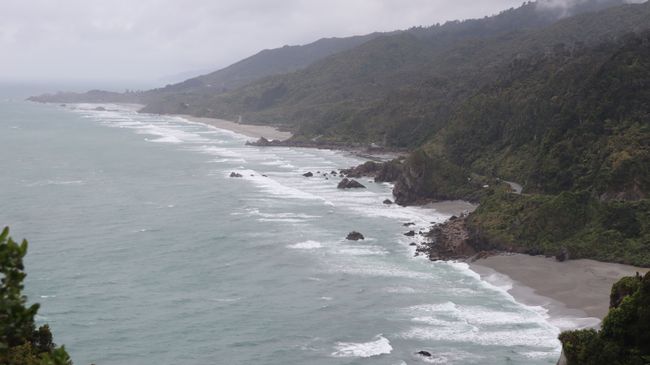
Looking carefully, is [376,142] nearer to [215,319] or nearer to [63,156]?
[63,156]

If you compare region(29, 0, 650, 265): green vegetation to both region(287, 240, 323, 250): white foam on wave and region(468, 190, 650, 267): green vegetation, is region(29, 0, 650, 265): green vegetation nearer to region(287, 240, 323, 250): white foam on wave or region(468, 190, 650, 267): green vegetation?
region(468, 190, 650, 267): green vegetation

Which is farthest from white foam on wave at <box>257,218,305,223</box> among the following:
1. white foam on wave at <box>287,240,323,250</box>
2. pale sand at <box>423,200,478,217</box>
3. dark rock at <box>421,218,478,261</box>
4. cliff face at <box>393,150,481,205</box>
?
pale sand at <box>423,200,478,217</box>

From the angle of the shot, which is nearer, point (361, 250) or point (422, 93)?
point (361, 250)

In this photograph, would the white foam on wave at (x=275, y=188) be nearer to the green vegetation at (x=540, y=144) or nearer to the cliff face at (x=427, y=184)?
the cliff face at (x=427, y=184)

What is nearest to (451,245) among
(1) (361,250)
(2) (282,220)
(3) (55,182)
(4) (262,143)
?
(1) (361,250)

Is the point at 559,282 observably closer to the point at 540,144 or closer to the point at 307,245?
the point at 307,245

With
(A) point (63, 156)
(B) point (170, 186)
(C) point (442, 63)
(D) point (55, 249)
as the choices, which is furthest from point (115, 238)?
(C) point (442, 63)
